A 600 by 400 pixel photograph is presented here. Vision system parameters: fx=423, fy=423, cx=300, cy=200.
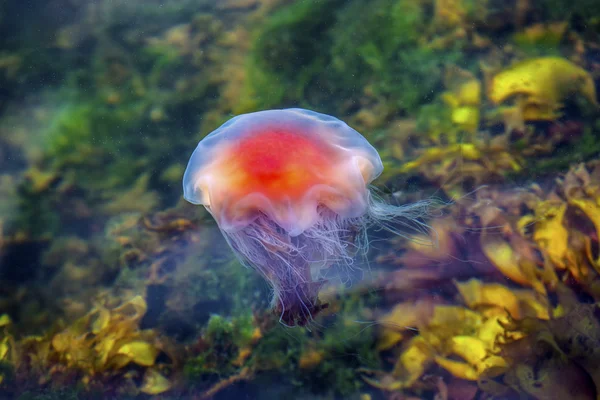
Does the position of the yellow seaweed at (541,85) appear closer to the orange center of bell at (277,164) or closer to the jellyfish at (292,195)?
the jellyfish at (292,195)

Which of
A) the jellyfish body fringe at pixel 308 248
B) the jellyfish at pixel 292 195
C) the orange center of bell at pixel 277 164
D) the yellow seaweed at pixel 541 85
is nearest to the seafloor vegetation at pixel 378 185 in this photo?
the yellow seaweed at pixel 541 85

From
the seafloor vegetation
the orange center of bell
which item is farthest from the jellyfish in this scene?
the seafloor vegetation

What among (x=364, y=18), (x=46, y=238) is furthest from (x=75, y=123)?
(x=364, y=18)

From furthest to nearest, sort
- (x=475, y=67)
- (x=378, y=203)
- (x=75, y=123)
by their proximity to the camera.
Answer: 1. (x=75, y=123)
2. (x=475, y=67)
3. (x=378, y=203)

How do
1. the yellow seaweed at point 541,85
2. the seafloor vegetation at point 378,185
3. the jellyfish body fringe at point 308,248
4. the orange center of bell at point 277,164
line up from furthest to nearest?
1. the yellow seaweed at point 541,85
2. the seafloor vegetation at point 378,185
3. the jellyfish body fringe at point 308,248
4. the orange center of bell at point 277,164

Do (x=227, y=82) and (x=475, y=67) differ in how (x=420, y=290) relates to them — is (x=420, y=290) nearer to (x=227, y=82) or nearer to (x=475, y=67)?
(x=475, y=67)

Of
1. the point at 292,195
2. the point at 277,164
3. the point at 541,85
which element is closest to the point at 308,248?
the point at 292,195

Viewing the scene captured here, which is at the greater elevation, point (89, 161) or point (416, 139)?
point (416, 139)
